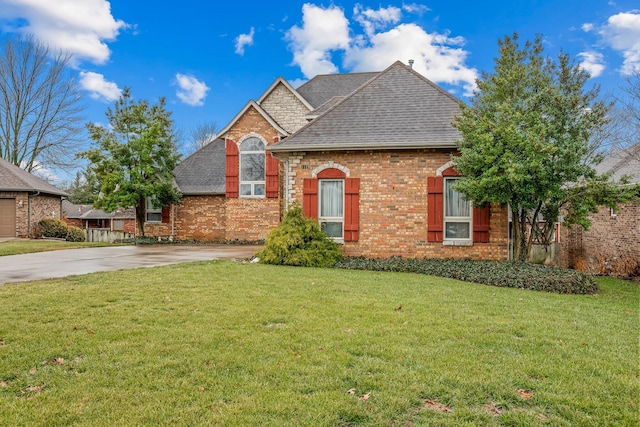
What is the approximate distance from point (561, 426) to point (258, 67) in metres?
27.5

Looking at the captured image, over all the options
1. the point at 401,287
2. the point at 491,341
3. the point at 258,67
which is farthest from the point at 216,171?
the point at 491,341

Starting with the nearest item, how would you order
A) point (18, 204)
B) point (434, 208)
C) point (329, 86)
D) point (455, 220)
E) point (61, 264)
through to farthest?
point (61, 264) → point (434, 208) → point (455, 220) → point (329, 86) → point (18, 204)

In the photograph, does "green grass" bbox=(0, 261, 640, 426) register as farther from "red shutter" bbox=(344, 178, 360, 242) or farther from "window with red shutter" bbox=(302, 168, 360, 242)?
"window with red shutter" bbox=(302, 168, 360, 242)

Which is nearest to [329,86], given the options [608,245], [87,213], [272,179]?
[272,179]

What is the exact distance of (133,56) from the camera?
22.0m

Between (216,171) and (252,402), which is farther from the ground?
(216,171)

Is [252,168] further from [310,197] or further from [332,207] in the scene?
[332,207]

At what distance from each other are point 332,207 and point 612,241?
33.0ft

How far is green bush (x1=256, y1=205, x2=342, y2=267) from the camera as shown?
1087 centimetres

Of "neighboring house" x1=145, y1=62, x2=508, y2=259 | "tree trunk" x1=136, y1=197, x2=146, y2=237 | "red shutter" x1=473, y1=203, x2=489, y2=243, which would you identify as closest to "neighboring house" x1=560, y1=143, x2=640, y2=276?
"red shutter" x1=473, y1=203, x2=489, y2=243

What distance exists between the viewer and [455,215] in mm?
11578

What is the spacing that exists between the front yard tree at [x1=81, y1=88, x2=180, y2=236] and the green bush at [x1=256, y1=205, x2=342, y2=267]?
9.60 metres

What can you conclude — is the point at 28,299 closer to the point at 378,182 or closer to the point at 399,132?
Answer: the point at 378,182

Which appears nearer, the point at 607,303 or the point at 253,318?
the point at 253,318
